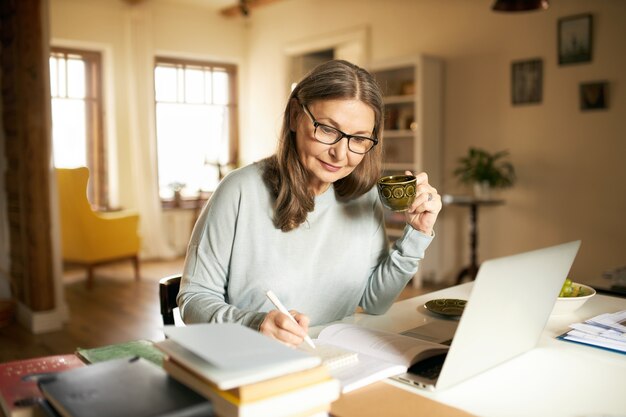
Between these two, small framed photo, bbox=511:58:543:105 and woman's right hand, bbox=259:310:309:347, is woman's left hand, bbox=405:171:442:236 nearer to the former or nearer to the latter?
woman's right hand, bbox=259:310:309:347

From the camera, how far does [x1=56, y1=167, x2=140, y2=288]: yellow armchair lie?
4871 millimetres

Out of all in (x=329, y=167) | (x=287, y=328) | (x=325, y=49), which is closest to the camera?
(x=287, y=328)

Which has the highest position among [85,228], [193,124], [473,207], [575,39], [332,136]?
[575,39]

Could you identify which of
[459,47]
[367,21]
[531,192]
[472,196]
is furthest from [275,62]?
[531,192]

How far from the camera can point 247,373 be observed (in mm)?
701

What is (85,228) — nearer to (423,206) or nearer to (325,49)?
(325,49)

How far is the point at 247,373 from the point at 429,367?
0.46 m

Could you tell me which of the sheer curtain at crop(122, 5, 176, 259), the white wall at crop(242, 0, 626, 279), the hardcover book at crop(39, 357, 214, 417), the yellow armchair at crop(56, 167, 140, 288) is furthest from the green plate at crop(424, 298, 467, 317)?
the sheer curtain at crop(122, 5, 176, 259)

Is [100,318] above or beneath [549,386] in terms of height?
beneath

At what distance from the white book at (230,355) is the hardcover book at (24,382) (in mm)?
197

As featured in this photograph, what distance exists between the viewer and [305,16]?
6.38 meters

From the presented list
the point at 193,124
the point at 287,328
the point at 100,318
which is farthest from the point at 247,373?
the point at 193,124

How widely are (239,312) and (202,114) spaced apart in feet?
20.1

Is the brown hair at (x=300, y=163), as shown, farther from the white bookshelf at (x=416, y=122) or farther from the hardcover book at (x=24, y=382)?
the white bookshelf at (x=416, y=122)
